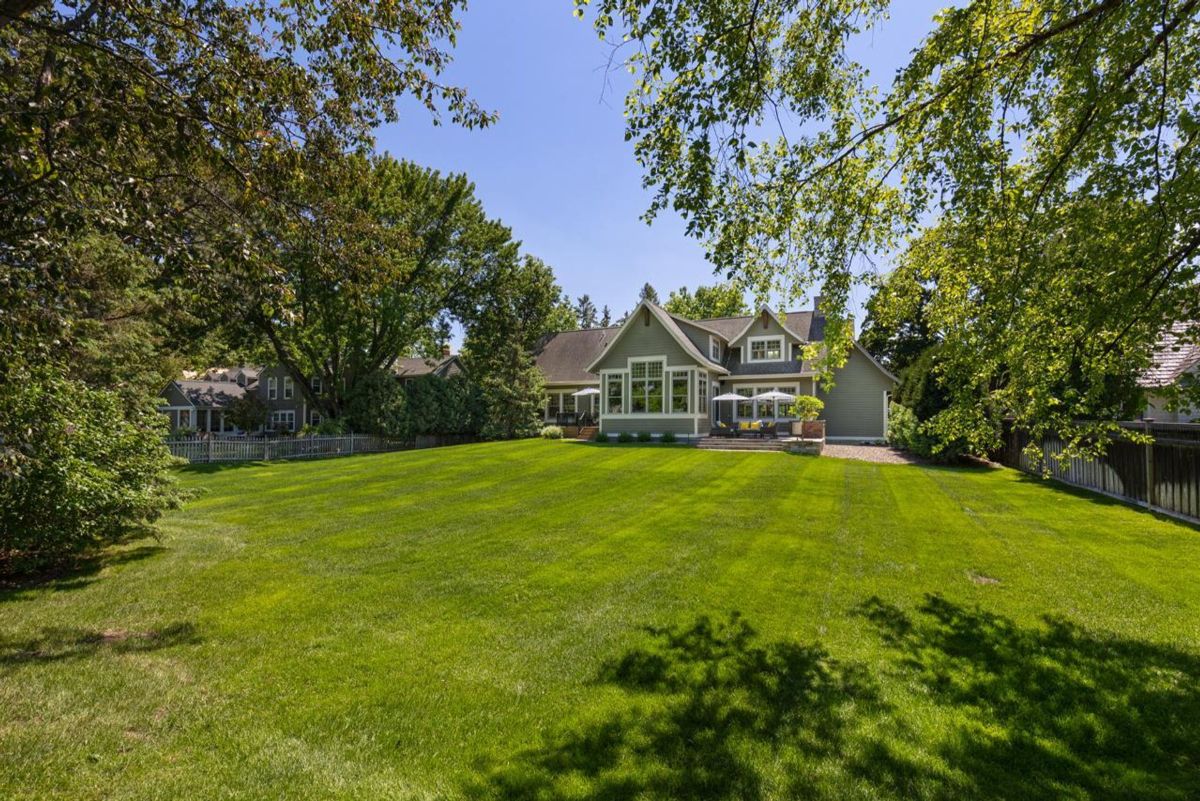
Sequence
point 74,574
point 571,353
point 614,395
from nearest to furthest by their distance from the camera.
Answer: point 74,574 → point 614,395 → point 571,353

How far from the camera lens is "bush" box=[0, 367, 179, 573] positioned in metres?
6.30

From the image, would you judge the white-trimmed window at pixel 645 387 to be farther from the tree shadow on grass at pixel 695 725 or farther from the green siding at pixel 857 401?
the tree shadow on grass at pixel 695 725

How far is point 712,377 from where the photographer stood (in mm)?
28797

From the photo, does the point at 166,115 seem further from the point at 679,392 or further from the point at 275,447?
the point at 679,392

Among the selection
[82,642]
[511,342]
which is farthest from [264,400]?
[82,642]

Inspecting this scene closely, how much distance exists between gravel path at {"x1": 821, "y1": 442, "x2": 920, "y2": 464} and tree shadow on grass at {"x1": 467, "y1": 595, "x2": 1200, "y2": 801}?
56.3 ft

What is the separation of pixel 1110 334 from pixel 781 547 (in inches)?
188

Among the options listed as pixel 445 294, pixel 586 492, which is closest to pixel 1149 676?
pixel 586 492

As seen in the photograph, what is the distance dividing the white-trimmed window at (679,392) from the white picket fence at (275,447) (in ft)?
46.8

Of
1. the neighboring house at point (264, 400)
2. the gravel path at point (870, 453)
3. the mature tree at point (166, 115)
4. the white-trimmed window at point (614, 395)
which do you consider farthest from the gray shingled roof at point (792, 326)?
the mature tree at point (166, 115)

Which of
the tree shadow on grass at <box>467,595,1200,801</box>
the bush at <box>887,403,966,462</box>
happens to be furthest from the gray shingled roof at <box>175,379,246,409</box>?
the tree shadow on grass at <box>467,595,1200,801</box>

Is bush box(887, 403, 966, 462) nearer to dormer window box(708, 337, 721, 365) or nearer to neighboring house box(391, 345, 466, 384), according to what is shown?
dormer window box(708, 337, 721, 365)

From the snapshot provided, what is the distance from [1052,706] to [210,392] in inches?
2087

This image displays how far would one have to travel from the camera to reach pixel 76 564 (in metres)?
7.73
